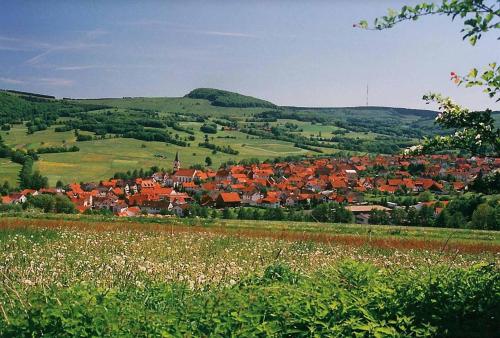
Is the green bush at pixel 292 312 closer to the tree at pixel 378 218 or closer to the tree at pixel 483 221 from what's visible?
the tree at pixel 483 221

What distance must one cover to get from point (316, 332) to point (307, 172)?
360ft

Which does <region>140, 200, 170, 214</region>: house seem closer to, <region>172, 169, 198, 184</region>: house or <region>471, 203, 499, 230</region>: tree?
<region>172, 169, 198, 184</region>: house

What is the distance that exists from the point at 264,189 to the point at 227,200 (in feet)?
44.0

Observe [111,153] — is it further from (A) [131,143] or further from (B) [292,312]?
(B) [292,312]

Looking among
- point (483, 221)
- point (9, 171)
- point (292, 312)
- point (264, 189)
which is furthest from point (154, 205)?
point (292, 312)

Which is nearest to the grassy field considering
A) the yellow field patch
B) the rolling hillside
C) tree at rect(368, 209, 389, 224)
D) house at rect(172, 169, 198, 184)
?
the rolling hillside

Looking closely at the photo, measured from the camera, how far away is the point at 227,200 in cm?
8319

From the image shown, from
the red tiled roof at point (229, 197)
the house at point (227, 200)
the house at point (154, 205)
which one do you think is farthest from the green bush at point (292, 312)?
the red tiled roof at point (229, 197)

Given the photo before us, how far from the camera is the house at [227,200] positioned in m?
82.8

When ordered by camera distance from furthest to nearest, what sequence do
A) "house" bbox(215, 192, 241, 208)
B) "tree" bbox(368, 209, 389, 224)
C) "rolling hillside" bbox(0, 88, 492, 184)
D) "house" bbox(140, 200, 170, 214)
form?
"rolling hillside" bbox(0, 88, 492, 184) < "house" bbox(215, 192, 241, 208) < "house" bbox(140, 200, 170, 214) < "tree" bbox(368, 209, 389, 224)

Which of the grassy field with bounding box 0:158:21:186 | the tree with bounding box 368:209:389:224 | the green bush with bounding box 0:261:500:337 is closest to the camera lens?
the green bush with bounding box 0:261:500:337

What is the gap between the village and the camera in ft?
252

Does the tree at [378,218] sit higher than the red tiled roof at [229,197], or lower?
higher

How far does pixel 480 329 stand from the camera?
4.94 metres
